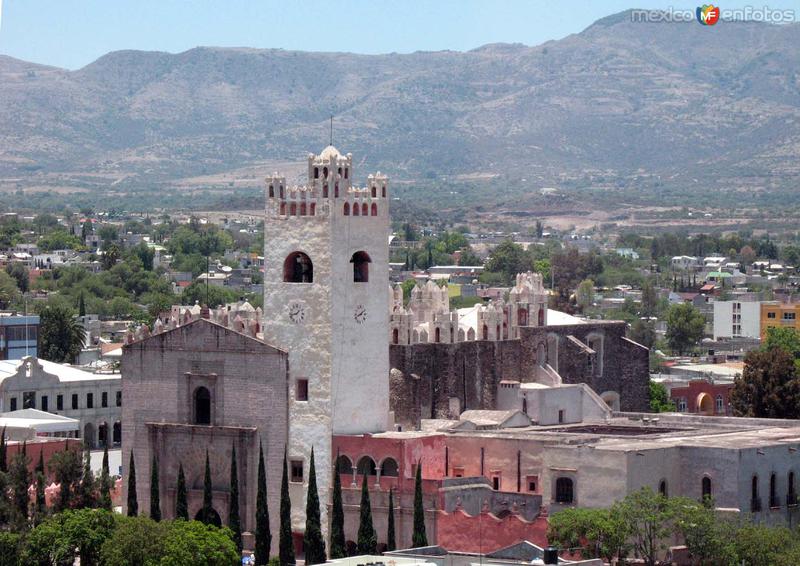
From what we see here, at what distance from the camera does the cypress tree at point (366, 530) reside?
229 ft

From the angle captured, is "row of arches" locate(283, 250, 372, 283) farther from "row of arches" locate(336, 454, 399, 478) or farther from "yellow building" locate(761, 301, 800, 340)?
"yellow building" locate(761, 301, 800, 340)

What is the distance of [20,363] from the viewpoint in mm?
103062

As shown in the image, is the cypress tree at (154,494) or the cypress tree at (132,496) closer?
the cypress tree at (154,494)

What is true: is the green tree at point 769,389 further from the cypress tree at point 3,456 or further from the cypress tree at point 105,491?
the cypress tree at point 3,456

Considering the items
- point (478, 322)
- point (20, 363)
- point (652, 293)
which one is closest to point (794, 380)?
point (478, 322)

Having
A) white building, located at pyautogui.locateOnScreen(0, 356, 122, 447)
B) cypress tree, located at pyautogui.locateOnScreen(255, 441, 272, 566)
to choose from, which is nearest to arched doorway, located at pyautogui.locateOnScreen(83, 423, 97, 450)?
white building, located at pyautogui.locateOnScreen(0, 356, 122, 447)

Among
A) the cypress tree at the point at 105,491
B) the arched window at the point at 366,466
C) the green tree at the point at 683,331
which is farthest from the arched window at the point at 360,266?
the green tree at the point at 683,331

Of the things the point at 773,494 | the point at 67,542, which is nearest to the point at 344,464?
the point at 67,542

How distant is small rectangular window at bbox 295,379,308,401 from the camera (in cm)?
7431

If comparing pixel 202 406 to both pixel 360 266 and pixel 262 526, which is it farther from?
pixel 360 266

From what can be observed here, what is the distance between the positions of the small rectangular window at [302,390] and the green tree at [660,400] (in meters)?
27.1

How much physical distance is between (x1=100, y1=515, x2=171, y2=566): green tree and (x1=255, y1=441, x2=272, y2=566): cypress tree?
461 cm

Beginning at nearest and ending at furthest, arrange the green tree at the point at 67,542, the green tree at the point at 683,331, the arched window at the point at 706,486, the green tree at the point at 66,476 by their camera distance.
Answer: the green tree at the point at 67,542, the arched window at the point at 706,486, the green tree at the point at 66,476, the green tree at the point at 683,331

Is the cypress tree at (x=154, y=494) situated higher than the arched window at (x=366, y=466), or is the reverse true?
the arched window at (x=366, y=466)
